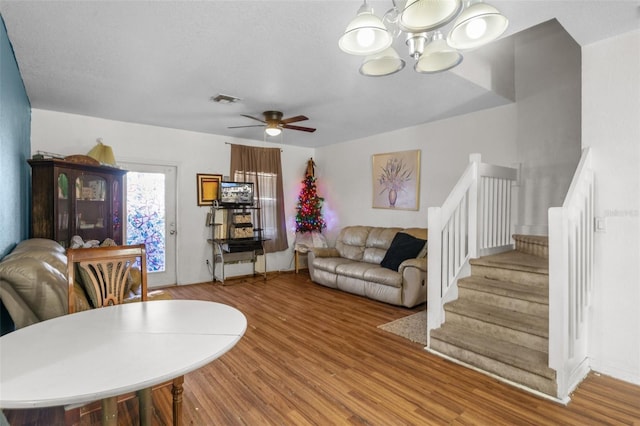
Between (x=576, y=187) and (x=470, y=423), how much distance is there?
1.75 m

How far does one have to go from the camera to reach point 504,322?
2.52m

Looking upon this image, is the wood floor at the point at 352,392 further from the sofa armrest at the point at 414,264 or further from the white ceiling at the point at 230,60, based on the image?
the white ceiling at the point at 230,60

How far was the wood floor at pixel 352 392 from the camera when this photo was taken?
1923mm

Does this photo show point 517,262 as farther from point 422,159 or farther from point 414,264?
point 422,159

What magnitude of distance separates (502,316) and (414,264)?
1.42 metres

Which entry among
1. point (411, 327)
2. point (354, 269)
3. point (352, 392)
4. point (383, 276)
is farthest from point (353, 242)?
point (352, 392)

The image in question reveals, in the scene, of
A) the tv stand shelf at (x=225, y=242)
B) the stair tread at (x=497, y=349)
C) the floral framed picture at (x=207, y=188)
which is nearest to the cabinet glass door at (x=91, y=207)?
the floral framed picture at (x=207, y=188)

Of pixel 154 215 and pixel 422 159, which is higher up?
pixel 422 159

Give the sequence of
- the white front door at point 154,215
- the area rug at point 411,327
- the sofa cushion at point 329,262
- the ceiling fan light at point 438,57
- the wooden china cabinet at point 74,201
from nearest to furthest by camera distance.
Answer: the ceiling fan light at point 438,57, the area rug at point 411,327, the wooden china cabinet at point 74,201, the white front door at point 154,215, the sofa cushion at point 329,262

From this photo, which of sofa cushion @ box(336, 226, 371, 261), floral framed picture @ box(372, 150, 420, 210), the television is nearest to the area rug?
sofa cushion @ box(336, 226, 371, 261)

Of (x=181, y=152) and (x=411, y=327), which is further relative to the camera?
(x=181, y=152)

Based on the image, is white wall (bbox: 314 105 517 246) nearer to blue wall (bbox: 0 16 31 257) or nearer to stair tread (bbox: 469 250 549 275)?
stair tread (bbox: 469 250 549 275)

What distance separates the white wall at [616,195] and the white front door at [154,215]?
5.34m

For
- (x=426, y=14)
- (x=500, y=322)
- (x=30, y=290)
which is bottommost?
(x=500, y=322)
